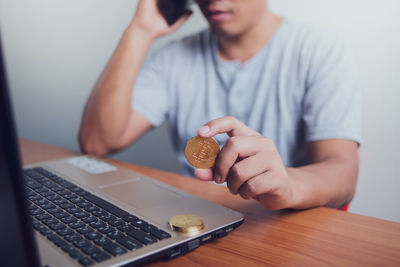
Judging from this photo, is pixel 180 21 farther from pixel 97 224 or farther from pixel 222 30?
pixel 97 224

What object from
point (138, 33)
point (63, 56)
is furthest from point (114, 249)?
point (63, 56)

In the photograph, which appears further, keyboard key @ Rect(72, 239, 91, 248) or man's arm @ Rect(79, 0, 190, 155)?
man's arm @ Rect(79, 0, 190, 155)

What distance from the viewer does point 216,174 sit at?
52 cm

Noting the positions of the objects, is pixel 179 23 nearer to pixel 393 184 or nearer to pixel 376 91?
pixel 376 91

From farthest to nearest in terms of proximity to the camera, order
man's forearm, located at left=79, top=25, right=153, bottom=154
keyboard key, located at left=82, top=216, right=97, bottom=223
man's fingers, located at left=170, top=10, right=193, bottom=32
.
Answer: man's fingers, located at left=170, top=10, right=193, bottom=32
man's forearm, located at left=79, top=25, right=153, bottom=154
keyboard key, located at left=82, top=216, right=97, bottom=223

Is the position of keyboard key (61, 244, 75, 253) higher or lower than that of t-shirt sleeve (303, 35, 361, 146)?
lower

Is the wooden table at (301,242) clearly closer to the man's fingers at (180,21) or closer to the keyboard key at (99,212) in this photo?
the keyboard key at (99,212)

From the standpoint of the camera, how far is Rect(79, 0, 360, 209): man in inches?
32.7

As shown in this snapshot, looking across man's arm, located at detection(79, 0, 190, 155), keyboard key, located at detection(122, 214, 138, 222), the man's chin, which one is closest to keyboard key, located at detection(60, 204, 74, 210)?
keyboard key, located at detection(122, 214, 138, 222)

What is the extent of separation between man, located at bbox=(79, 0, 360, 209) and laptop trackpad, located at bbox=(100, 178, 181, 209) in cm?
24

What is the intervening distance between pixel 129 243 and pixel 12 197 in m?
0.18

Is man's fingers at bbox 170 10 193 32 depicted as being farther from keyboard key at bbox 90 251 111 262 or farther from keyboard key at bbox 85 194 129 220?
keyboard key at bbox 90 251 111 262

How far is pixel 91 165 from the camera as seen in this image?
80 cm

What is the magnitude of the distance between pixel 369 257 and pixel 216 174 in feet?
0.77
